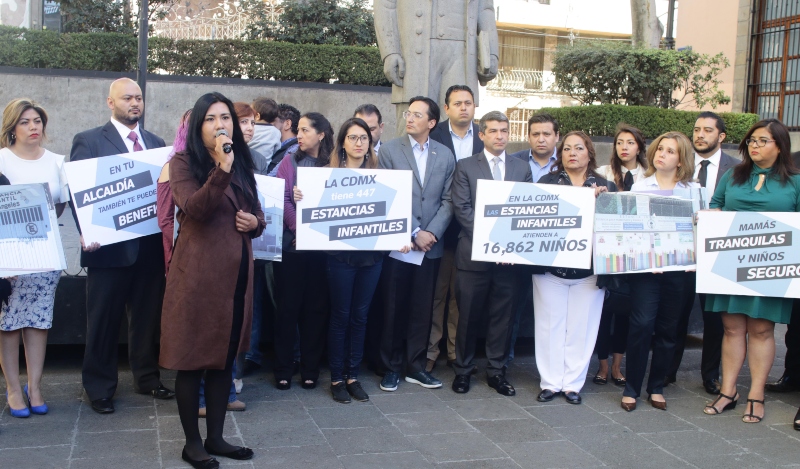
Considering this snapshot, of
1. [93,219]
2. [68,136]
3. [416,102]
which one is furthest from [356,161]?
[68,136]

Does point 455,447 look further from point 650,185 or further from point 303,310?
point 650,185

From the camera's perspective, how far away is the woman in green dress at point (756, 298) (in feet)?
19.4

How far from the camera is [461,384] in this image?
6348 mm

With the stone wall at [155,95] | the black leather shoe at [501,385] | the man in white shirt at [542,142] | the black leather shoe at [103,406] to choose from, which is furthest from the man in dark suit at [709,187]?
the stone wall at [155,95]

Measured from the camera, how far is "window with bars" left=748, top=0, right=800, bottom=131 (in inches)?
712

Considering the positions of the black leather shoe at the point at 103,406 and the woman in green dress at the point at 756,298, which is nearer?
the black leather shoe at the point at 103,406

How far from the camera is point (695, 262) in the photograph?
6137 mm

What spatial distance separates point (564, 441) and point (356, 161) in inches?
95.9

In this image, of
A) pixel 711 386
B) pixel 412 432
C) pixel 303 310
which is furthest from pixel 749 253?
pixel 303 310

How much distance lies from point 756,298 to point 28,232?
481 centimetres

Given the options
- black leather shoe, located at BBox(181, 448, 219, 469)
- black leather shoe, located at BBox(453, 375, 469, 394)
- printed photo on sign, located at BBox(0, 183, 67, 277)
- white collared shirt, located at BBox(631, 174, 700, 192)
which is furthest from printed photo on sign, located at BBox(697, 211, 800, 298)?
printed photo on sign, located at BBox(0, 183, 67, 277)

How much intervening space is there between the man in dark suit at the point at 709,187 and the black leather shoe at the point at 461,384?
166 centimetres

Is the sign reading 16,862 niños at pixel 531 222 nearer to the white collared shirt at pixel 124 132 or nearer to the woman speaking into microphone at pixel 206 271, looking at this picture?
the woman speaking into microphone at pixel 206 271

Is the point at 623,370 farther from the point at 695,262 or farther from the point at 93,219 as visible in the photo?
the point at 93,219
